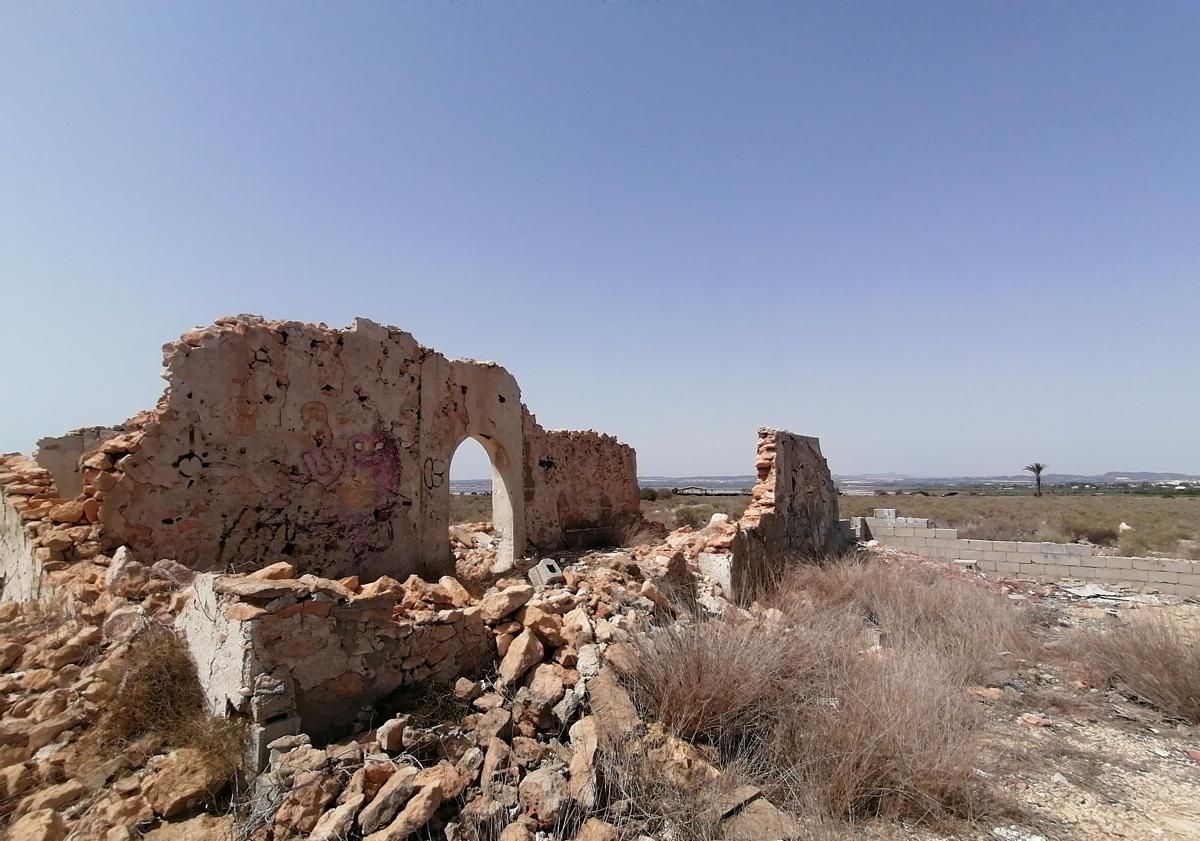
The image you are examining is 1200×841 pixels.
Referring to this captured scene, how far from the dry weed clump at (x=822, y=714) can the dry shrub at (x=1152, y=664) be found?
1.43 metres

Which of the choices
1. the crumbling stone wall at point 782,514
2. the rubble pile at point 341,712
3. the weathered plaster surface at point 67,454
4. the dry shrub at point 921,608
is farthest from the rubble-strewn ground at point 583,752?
the weathered plaster surface at point 67,454

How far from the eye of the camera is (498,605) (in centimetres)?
431

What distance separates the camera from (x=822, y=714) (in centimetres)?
364

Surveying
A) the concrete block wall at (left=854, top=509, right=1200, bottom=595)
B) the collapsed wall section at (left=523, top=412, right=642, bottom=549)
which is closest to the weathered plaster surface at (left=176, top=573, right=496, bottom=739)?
the collapsed wall section at (left=523, top=412, right=642, bottom=549)

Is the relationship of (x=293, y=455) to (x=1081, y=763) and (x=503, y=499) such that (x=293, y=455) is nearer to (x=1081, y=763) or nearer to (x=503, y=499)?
(x=503, y=499)

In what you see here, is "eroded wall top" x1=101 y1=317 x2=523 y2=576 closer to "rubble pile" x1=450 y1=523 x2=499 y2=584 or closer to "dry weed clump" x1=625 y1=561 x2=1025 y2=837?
"rubble pile" x1=450 y1=523 x2=499 y2=584

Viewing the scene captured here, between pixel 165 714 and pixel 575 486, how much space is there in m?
8.60

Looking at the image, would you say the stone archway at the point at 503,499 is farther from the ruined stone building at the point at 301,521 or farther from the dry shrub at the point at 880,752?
the dry shrub at the point at 880,752

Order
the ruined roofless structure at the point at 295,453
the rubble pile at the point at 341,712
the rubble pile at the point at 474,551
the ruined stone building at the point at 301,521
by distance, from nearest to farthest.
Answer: the rubble pile at the point at 341,712, the ruined stone building at the point at 301,521, the ruined roofless structure at the point at 295,453, the rubble pile at the point at 474,551

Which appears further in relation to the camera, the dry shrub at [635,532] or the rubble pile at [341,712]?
the dry shrub at [635,532]

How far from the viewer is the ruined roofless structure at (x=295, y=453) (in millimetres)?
5137

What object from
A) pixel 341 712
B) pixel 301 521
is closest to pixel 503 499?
pixel 301 521

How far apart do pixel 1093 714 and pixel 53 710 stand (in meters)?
7.40

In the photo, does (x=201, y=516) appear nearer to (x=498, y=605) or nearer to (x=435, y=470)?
(x=435, y=470)
